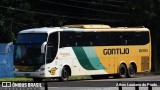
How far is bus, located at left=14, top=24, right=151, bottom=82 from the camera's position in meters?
31.2

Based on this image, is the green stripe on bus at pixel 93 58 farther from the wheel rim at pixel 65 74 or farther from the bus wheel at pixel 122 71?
the wheel rim at pixel 65 74

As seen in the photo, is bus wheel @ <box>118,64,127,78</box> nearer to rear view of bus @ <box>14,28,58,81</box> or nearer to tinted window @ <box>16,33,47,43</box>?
rear view of bus @ <box>14,28,58,81</box>

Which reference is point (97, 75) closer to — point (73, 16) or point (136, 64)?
point (136, 64)

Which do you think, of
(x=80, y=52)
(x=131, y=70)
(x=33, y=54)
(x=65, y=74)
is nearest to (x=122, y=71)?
(x=131, y=70)

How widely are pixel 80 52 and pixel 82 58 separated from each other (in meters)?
0.52

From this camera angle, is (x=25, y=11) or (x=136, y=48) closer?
(x=136, y=48)

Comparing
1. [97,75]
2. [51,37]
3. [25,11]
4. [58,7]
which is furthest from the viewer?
[58,7]

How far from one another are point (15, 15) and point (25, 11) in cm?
153

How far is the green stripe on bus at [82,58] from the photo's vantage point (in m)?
33.1

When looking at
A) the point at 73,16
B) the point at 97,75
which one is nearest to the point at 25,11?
the point at 73,16

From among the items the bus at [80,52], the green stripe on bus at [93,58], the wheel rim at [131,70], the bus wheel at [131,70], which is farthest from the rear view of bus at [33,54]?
the wheel rim at [131,70]

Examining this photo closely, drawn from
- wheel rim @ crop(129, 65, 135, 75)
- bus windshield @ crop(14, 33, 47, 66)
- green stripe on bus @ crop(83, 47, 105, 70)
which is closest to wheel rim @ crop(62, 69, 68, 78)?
bus windshield @ crop(14, 33, 47, 66)

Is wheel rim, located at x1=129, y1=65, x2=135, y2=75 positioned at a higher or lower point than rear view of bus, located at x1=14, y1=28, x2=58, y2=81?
lower

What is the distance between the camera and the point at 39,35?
31.3 meters
